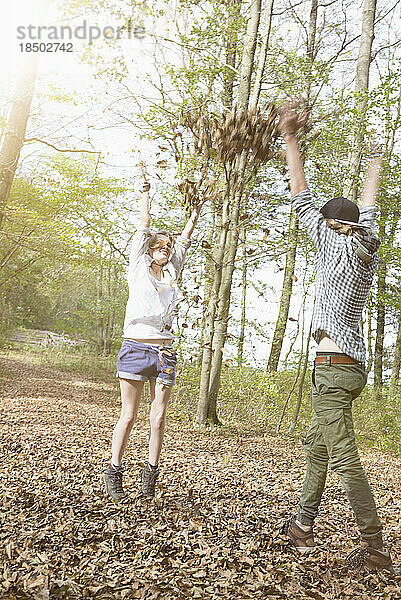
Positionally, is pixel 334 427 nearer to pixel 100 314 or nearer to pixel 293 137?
pixel 293 137

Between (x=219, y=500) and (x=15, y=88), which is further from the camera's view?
(x=15, y=88)

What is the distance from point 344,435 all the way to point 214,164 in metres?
6.26

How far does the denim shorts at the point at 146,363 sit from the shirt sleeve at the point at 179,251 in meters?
0.68

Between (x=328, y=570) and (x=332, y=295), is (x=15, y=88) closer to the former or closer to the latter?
(x=332, y=295)

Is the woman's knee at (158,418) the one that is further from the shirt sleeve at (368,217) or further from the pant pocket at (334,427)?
the shirt sleeve at (368,217)

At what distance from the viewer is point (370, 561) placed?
8.49 ft

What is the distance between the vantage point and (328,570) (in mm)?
2561

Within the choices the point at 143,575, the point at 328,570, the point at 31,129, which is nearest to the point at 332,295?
the point at 328,570

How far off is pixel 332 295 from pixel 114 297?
1556cm

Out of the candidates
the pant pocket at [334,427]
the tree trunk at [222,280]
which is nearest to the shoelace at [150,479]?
the pant pocket at [334,427]

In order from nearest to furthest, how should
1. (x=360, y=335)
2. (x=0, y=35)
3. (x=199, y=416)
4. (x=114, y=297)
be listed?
(x=360, y=335), (x=199, y=416), (x=0, y=35), (x=114, y=297)

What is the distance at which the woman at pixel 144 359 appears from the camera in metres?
3.40

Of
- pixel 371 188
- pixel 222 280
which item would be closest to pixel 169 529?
pixel 371 188

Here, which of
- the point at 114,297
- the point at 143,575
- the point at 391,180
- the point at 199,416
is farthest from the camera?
the point at 114,297
